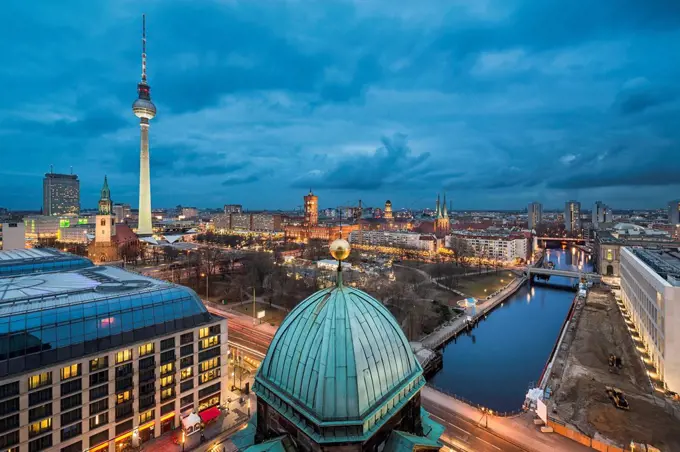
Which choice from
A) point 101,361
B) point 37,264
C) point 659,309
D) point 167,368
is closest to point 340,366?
point 101,361

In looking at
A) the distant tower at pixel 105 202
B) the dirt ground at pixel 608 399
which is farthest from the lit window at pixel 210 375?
the distant tower at pixel 105 202

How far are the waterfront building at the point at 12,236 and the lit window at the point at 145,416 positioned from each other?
310 feet

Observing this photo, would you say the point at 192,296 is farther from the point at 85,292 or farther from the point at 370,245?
the point at 370,245

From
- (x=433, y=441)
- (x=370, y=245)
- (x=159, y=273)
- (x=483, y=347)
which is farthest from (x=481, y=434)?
(x=370, y=245)

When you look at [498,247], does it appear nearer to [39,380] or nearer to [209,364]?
[209,364]

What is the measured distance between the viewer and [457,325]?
219 ft

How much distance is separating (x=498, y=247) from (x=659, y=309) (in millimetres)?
103808

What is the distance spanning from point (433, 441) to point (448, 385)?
38.7 meters

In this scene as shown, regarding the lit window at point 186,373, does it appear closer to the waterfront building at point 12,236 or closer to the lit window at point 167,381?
the lit window at point 167,381

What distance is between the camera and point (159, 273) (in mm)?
99500

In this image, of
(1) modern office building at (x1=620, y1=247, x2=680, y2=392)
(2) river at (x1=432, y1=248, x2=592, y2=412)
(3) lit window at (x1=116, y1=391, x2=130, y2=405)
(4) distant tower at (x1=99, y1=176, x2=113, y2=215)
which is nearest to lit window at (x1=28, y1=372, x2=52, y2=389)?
(3) lit window at (x1=116, y1=391, x2=130, y2=405)

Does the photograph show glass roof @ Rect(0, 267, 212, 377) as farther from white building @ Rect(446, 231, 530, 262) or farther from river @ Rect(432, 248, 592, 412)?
white building @ Rect(446, 231, 530, 262)

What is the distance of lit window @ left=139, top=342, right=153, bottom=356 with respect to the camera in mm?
31672

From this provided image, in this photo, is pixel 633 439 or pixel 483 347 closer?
pixel 633 439
